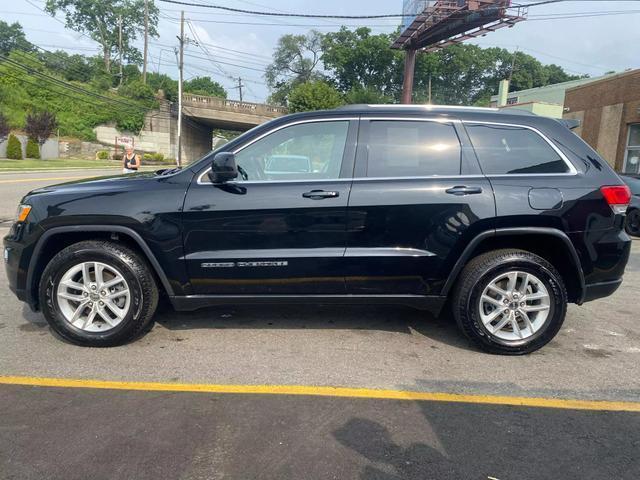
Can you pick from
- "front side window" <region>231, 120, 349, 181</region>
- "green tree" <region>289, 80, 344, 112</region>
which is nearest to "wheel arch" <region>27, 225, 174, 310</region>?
"front side window" <region>231, 120, 349, 181</region>

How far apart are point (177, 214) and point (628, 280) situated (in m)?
6.02

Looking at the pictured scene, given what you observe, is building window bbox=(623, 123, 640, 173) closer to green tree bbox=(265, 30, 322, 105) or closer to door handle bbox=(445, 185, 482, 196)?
door handle bbox=(445, 185, 482, 196)

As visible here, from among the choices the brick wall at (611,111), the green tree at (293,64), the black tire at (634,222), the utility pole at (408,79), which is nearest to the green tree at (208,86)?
the green tree at (293,64)

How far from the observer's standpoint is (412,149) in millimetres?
3977

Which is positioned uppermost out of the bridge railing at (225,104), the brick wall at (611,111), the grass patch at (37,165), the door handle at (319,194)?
the bridge railing at (225,104)

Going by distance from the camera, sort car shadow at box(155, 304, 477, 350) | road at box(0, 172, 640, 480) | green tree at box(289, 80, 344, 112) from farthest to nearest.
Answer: green tree at box(289, 80, 344, 112)
car shadow at box(155, 304, 477, 350)
road at box(0, 172, 640, 480)

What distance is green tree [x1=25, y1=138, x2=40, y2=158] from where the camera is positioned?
133 ft

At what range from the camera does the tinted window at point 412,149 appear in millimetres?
3924

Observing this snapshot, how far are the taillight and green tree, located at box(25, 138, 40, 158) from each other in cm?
4552

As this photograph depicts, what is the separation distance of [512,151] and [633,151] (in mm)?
20419

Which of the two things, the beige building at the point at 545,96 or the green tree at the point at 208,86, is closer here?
the beige building at the point at 545,96

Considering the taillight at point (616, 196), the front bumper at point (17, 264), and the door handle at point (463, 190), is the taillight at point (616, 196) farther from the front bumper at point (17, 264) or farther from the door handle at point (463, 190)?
the front bumper at point (17, 264)

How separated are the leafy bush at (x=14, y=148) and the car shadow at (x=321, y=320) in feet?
132

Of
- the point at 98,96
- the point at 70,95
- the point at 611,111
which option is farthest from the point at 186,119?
the point at 611,111
